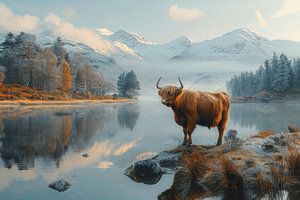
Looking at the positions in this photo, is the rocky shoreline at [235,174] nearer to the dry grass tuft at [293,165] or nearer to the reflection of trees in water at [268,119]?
the dry grass tuft at [293,165]

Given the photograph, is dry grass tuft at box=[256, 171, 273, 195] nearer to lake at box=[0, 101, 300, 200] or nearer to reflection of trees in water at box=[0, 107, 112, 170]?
lake at box=[0, 101, 300, 200]

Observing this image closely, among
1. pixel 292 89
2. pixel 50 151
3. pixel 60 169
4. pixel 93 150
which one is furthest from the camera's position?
pixel 292 89

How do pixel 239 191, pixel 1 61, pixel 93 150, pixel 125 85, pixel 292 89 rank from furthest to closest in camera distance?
pixel 125 85
pixel 292 89
pixel 1 61
pixel 93 150
pixel 239 191

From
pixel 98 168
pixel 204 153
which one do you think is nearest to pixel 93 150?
pixel 98 168

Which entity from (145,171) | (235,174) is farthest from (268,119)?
(235,174)

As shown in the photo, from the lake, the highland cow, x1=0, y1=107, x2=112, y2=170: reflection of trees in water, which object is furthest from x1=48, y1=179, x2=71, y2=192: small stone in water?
the highland cow

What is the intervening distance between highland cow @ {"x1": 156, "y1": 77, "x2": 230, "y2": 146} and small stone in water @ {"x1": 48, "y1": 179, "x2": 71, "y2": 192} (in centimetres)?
435

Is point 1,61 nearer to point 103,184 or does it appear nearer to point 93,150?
point 93,150

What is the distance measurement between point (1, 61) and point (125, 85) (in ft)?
142

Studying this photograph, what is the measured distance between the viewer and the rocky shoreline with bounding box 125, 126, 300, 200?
8711mm

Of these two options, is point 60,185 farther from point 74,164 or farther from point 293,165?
point 293,165

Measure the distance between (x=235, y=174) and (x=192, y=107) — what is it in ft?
14.5

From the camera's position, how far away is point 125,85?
11500 cm

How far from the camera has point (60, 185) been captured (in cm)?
941
